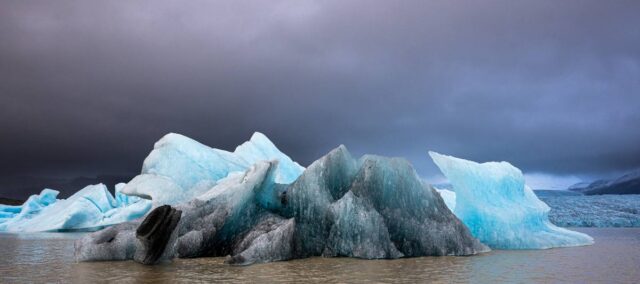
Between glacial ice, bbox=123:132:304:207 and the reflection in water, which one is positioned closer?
the reflection in water

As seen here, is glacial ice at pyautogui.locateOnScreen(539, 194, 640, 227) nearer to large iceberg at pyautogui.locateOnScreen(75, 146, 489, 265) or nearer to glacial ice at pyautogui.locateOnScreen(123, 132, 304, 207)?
glacial ice at pyautogui.locateOnScreen(123, 132, 304, 207)

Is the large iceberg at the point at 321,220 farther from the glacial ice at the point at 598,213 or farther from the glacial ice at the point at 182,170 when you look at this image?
the glacial ice at the point at 598,213

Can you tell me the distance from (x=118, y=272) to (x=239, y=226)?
395cm

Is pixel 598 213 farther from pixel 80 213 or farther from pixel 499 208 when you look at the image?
pixel 80 213

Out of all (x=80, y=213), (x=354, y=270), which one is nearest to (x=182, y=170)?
(x=354, y=270)

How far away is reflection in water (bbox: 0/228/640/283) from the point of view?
280 inches

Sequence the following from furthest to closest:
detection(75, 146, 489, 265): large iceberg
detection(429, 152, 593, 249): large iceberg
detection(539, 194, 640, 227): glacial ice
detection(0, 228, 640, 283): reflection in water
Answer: detection(539, 194, 640, 227): glacial ice
detection(429, 152, 593, 249): large iceberg
detection(75, 146, 489, 265): large iceberg
detection(0, 228, 640, 283): reflection in water

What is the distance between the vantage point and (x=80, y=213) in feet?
98.4

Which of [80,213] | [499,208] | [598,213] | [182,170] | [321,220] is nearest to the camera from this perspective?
[321,220]

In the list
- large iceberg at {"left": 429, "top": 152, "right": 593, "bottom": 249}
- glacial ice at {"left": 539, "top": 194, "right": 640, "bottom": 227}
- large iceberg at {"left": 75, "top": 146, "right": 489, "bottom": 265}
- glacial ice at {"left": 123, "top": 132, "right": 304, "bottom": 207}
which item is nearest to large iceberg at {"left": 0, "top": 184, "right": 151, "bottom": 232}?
glacial ice at {"left": 123, "top": 132, "right": 304, "bottom": 207}

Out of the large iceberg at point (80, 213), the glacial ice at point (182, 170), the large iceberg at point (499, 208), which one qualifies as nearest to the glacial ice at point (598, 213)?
the large iceberg at point (499, 208)

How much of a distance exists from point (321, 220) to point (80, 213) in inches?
930

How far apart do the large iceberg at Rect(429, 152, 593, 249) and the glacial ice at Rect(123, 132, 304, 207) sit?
5.21 m

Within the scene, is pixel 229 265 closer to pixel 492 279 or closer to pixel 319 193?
pixel 319 193
